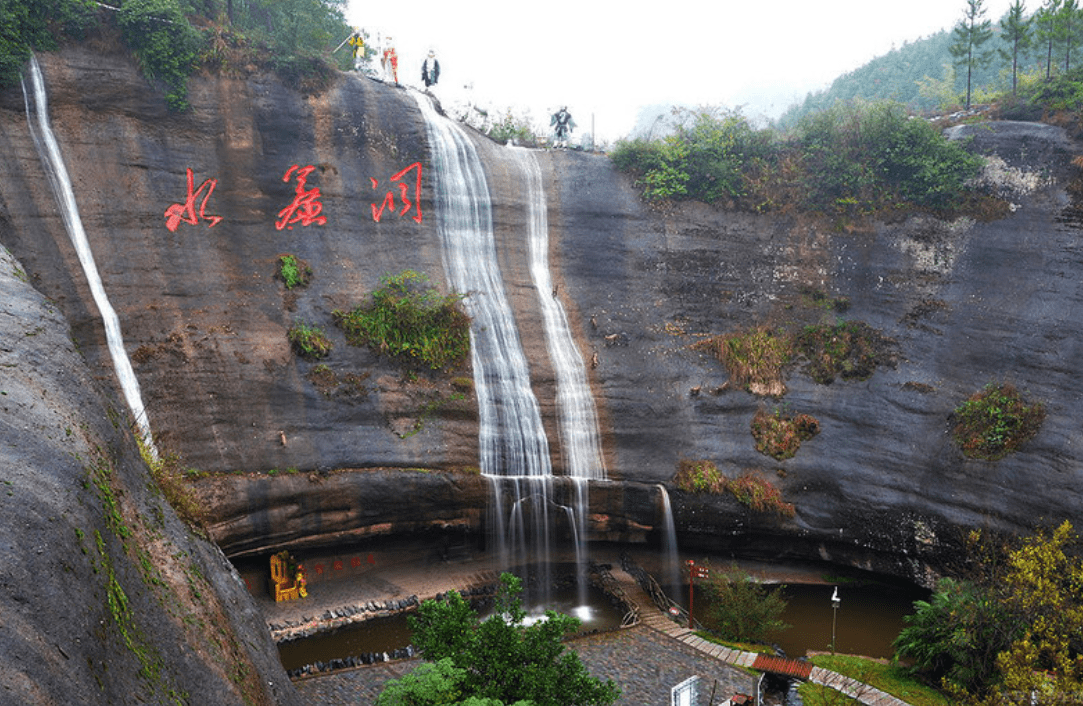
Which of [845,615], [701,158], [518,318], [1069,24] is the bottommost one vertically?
[845,615]

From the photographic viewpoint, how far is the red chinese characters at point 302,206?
73.6 ft

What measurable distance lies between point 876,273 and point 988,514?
880cm

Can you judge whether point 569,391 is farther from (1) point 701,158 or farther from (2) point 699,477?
(1) point 701,158

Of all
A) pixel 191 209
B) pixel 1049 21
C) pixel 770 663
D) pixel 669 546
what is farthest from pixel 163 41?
pixel 1049 21

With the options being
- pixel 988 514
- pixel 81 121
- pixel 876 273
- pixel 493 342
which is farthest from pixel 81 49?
pixel 988 514

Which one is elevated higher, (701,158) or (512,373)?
(701,158)

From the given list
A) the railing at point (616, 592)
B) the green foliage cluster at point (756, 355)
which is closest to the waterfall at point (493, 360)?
the railing at point (616, 592)

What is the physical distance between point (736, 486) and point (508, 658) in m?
12.7

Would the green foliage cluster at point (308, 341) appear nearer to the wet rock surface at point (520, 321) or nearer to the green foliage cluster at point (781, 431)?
the wet rock surface at point (520, 321)

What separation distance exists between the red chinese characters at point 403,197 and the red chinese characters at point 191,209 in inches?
189

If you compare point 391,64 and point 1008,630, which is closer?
point 1008,630

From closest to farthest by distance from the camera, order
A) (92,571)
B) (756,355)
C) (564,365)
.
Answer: (92,571) → (564,365) → (756,355)

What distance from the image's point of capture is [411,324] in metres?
21.6

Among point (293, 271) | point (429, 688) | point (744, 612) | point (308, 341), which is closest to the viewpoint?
point (429, 688)
